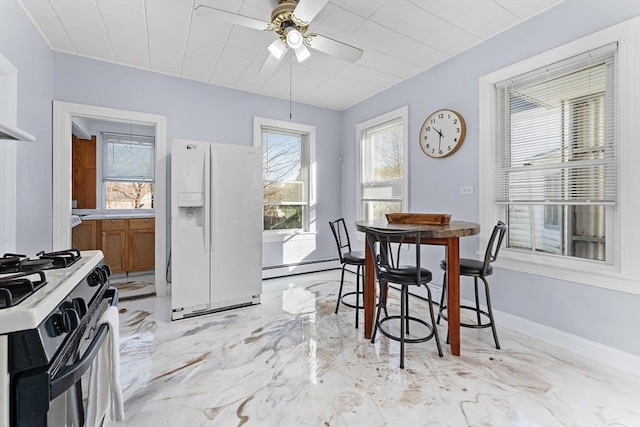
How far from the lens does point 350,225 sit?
466 centimetres

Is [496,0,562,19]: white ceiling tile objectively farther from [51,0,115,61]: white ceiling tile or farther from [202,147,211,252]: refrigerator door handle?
[51,0,115,61]: white ceiling tile

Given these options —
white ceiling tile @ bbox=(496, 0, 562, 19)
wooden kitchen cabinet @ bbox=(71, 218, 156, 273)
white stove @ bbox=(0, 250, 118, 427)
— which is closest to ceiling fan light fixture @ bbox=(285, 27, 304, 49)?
white ceiling tile @ bbox=(496, 0, 562, 19)

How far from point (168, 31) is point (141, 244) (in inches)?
117

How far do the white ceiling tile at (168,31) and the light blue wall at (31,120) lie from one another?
2.92 feet

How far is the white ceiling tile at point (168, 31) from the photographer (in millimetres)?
2271

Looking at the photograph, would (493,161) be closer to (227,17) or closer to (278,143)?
(227,17)

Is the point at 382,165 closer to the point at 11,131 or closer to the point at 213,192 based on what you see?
the point at 213,192

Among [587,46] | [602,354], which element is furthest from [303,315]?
[587,46]

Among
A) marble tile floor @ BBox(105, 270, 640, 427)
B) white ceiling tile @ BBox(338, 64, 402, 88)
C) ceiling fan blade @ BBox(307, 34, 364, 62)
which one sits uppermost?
white ceiling tile @ BBox(338, 64, 402, 88)

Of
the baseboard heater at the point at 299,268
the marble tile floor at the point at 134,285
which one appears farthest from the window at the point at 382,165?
the marble tile floor at the point at 134,285

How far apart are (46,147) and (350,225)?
12.3ft

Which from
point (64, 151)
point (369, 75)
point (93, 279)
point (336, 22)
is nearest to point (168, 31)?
point (336, 22)

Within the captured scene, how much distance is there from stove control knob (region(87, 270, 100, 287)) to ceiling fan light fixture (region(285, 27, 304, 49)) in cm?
187

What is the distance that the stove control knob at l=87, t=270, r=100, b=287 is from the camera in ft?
3.81
